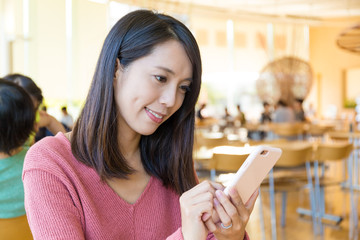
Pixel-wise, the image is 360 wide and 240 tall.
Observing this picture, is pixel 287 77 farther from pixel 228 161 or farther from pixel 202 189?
pixel 202 189

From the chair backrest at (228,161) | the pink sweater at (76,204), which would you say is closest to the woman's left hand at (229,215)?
the pink sweater at (76,204)

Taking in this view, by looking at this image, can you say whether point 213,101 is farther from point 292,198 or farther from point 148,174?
point 148,174

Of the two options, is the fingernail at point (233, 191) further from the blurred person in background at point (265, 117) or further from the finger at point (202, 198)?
the blurred person in background at point (265, 117)

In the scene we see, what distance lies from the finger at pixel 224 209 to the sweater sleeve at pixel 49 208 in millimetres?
341

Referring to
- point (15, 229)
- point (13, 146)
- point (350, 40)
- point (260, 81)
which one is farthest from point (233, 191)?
point (260, 81)

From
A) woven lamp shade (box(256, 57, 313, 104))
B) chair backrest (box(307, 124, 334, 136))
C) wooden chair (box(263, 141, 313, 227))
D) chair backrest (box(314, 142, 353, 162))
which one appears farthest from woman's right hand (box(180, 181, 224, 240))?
woven lamp shade (box(256, 57, 313, 104))

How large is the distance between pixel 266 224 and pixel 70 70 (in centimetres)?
552

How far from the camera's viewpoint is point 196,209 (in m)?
0.92

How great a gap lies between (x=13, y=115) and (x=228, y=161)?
6.17 feet

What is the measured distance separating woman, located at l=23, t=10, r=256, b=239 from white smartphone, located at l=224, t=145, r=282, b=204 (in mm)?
31

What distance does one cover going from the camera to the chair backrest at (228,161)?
3115 millimetres

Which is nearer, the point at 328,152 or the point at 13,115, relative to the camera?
the point at 13,115

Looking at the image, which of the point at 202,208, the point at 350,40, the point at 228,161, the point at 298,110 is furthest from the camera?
the point at 298,110

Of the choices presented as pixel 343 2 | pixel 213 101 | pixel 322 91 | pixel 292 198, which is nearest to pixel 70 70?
pixel 292 198
